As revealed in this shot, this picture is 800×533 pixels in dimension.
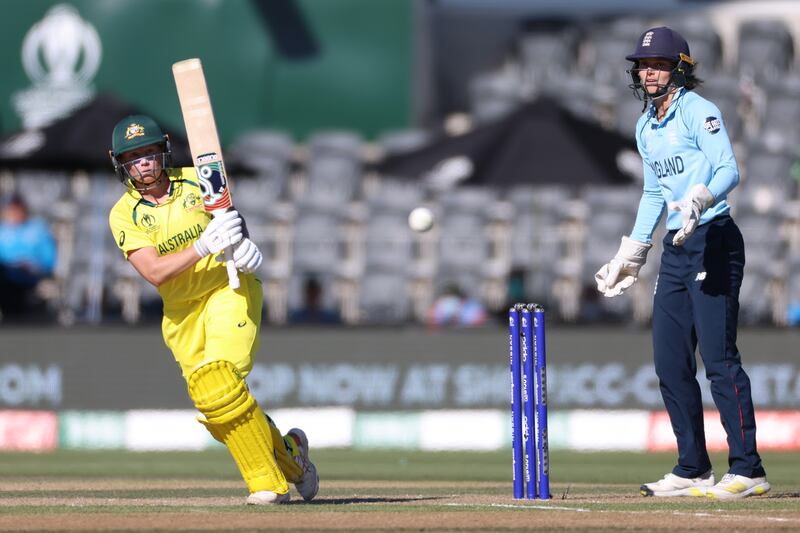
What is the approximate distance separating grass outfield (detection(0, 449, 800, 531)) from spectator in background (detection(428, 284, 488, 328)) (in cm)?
285

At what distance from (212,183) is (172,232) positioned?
0.99ft

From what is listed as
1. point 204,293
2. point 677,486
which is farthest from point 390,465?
point 204,293

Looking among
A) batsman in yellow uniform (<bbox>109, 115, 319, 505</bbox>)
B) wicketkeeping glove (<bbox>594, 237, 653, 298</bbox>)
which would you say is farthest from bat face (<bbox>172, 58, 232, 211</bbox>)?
wicketkeeping glove (<bbox>594, 237, 653, 298</bbox>)

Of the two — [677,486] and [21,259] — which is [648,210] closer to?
[677,486]

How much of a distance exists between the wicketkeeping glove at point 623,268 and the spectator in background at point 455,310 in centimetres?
679

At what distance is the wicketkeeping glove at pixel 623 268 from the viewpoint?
277 inches

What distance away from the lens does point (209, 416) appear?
6.36 metres

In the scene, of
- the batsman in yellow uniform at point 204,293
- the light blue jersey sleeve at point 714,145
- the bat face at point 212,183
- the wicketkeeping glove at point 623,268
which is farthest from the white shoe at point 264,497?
the light blue jersey sleeve at point 714,145

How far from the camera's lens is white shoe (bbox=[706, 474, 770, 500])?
21.6ft

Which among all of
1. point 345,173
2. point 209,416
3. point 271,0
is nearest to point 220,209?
point 209,416

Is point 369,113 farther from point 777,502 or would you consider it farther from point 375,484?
point 777,502

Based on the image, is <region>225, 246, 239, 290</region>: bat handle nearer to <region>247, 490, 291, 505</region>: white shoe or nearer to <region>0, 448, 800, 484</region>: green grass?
<region>247, 490, 291, 505</region>: white shoe

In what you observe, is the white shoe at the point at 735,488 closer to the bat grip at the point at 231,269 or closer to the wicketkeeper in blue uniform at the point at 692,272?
the wicketkeeper in blue uniform at the point at 692,272

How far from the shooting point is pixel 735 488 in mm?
6586
